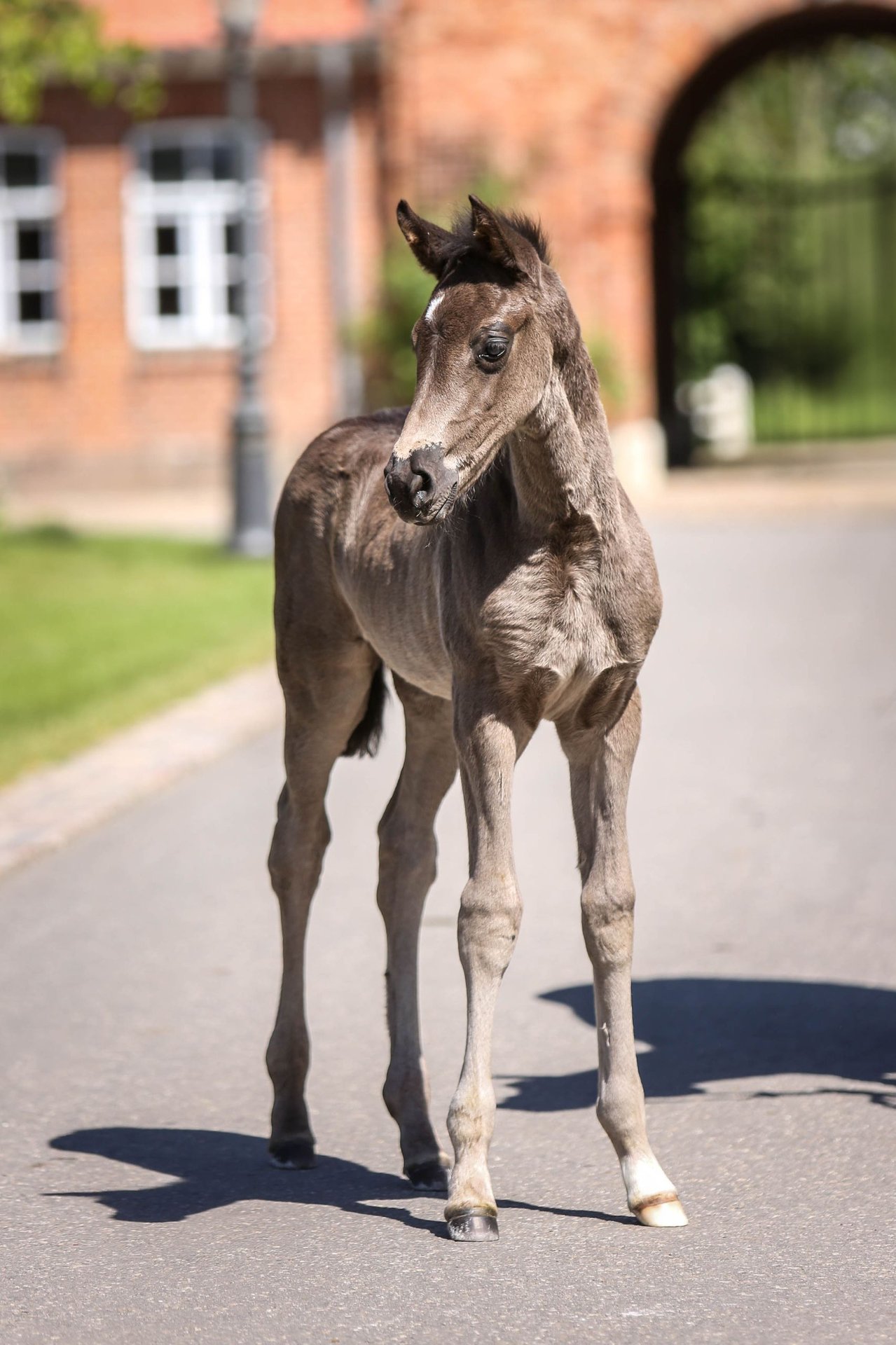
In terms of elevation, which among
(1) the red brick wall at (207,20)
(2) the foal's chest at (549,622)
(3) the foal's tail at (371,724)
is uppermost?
(1) the red brick wall at (207,20)

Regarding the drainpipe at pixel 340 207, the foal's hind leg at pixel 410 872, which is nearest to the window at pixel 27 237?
the drainpipe at pixel 340 207

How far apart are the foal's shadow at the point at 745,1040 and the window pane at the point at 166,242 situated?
22265 mm

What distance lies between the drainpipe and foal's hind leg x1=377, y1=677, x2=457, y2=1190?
21404 mm

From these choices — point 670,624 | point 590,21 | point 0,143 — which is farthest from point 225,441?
point 670,624

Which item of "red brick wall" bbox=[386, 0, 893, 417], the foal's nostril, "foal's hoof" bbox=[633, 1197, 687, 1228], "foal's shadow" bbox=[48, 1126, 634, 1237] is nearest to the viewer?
the foal's nostril

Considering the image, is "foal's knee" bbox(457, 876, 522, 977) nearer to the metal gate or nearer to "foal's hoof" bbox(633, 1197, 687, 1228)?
"foal's hoof" bbox(633, 1197, 687, 1228)

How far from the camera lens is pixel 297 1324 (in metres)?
3.72

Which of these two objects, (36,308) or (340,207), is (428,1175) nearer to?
(340,207)

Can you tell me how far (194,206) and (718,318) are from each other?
11925mm

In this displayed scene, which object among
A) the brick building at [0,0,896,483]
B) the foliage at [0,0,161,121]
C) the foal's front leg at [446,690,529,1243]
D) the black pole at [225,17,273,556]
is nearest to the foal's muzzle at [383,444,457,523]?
the foal's front leg at [446,690,529,1243]

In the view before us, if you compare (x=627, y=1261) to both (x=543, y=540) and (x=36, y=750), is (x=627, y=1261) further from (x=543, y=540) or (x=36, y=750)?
(x=36, y=750)

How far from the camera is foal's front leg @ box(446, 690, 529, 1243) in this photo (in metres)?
4.06

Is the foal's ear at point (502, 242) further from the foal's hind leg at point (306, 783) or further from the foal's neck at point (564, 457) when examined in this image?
the foal's hind leg at point (306, 783)

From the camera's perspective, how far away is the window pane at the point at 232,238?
26.7 m
